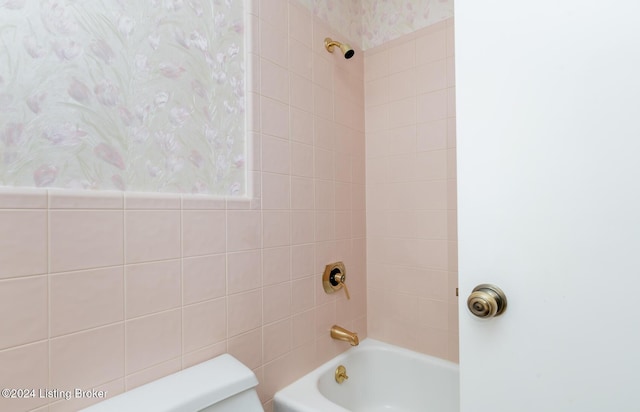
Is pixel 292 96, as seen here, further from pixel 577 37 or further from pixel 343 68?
pixel 577 37

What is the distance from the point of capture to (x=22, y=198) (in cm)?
63

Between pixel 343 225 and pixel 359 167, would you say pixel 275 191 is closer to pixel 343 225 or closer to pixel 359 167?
pixel 343 225

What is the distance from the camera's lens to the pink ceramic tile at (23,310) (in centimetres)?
61

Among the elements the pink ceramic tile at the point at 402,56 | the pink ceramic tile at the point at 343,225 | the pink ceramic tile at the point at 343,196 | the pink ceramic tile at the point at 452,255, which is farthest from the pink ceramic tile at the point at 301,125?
the pink ceramic tile at the point at 452,255

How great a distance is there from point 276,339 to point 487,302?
81cm

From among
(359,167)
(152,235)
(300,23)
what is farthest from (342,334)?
(300,23)

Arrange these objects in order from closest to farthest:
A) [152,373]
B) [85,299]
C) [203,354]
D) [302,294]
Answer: [85,299]
[152,373]
[203,354]
[302,294]

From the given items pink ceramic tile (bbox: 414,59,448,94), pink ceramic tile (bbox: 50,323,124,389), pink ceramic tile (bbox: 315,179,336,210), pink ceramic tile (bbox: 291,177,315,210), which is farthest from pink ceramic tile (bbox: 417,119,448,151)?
pink ceramic tile (bbox: 50,323,124,389)

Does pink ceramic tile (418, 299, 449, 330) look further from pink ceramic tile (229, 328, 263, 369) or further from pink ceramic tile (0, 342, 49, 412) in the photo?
pink ceramic tile (0, 342, 49, 412)

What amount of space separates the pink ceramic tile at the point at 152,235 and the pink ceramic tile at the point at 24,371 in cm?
25

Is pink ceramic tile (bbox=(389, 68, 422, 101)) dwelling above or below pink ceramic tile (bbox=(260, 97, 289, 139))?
above

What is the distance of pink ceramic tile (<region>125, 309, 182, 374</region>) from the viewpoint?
2.57 ft

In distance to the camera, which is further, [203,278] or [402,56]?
[402,56]

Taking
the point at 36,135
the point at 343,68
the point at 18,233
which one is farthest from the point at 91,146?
the point at 343,68
